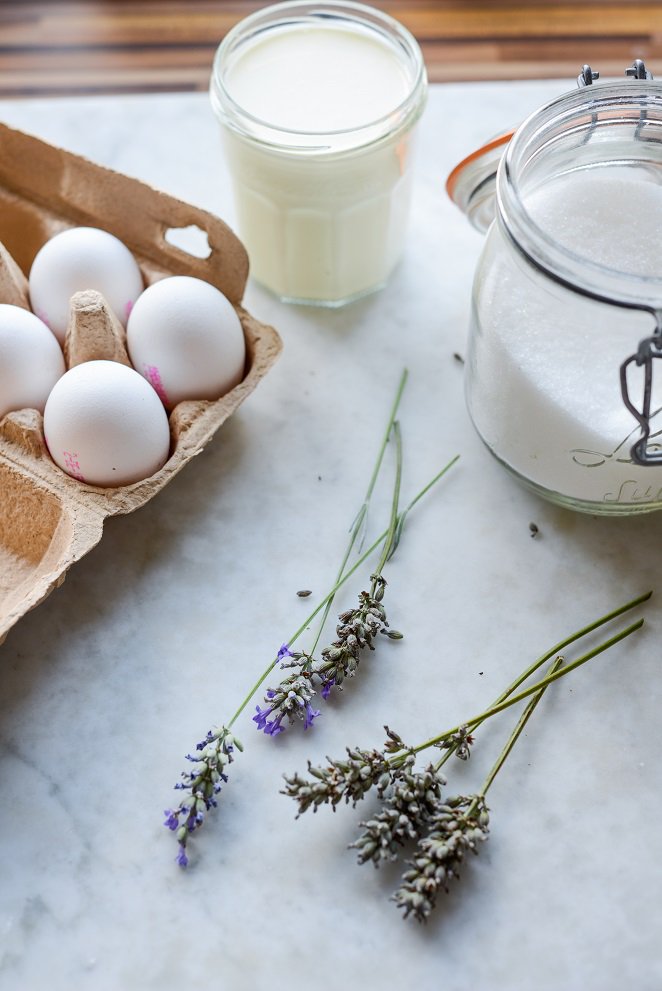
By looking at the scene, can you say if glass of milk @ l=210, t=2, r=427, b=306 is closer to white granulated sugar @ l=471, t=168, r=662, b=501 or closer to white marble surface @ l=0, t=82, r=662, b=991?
white marble surface @ l=0, t=82, r=662, b=991

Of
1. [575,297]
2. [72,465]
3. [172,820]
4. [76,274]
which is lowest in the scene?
[172,820]

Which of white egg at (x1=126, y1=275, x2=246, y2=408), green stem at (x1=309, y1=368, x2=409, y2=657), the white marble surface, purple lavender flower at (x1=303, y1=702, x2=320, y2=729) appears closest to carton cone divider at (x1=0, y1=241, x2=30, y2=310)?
white egg at (x1=126, y1=275, x2=246, y2=408)

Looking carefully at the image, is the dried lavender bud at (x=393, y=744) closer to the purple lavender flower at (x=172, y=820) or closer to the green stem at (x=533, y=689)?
the green stem at (x=533, y=689)

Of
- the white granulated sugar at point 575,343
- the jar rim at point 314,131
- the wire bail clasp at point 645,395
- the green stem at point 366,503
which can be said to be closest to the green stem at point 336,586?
the green stem at point 366,503

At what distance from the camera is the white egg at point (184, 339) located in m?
0.94

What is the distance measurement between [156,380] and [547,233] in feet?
1.30

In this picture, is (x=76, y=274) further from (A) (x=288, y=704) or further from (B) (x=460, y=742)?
(B) (x=460, y=742)

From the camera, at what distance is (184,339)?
3.10ft

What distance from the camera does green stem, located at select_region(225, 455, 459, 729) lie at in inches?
34.9

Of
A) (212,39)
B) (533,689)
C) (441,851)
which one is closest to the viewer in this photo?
(441,851)

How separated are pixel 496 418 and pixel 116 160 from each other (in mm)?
653

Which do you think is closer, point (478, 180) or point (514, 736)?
point (514, 736)

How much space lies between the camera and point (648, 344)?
2.51 ft

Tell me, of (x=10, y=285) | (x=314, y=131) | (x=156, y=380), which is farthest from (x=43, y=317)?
(x=314, y=131)
